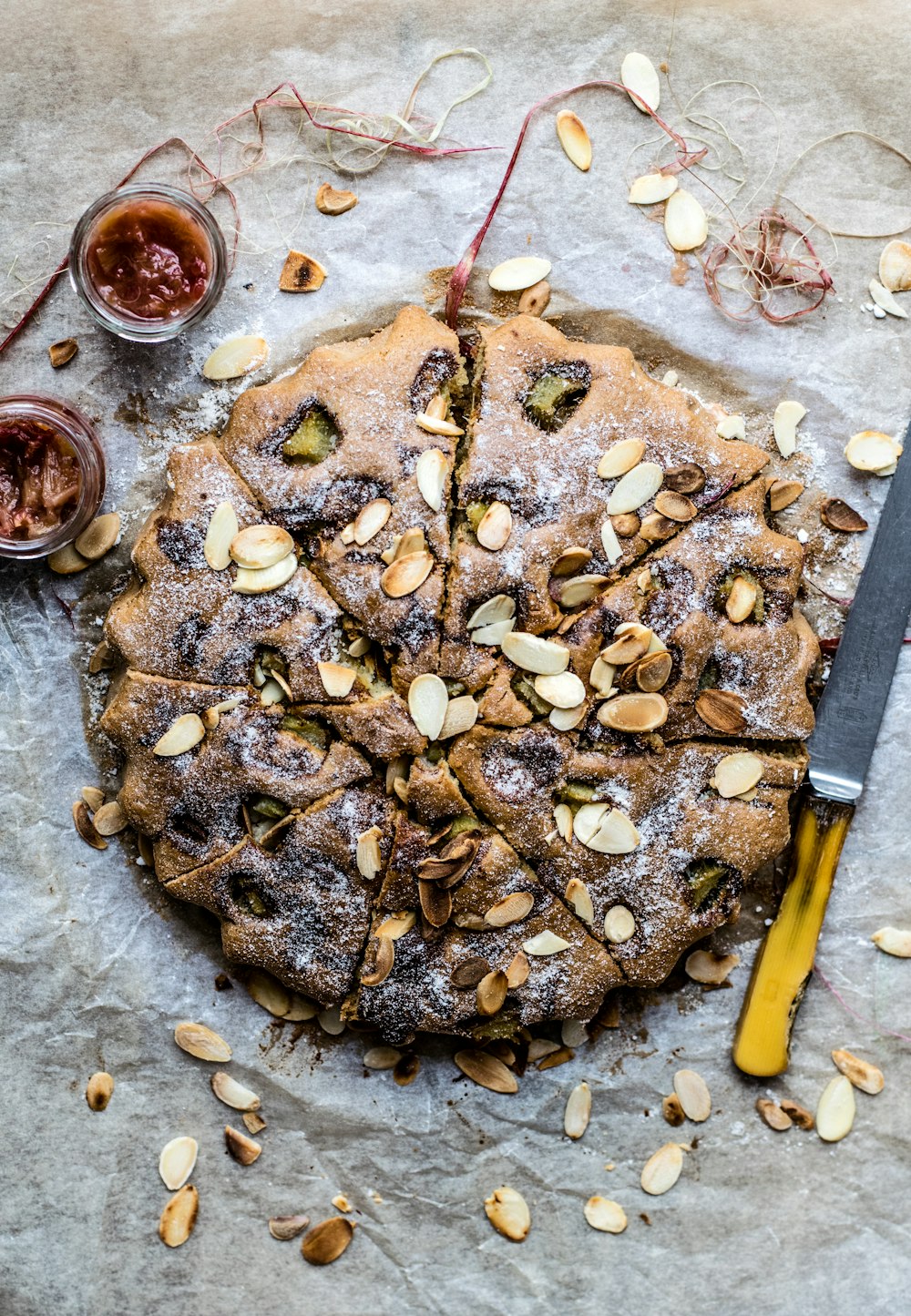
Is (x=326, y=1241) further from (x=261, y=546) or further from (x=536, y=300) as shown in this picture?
(x=536, y=300)

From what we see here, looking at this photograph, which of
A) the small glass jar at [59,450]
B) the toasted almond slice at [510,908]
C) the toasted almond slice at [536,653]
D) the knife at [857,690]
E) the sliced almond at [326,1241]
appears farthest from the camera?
the sliced almond at [326,1241]

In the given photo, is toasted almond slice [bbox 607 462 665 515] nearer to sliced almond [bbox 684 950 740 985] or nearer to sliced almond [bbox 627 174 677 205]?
sliced almond [bbox 627 174 677 205]

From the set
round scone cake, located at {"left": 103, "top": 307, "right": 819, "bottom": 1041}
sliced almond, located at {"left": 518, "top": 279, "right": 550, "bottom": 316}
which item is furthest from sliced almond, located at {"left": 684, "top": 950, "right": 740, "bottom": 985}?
sliced almond, located at {"left": 518, "top": 279, "right": 550, "bottom": 316}

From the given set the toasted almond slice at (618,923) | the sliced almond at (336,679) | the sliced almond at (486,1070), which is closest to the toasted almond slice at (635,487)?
the sliced almond at (336,679)

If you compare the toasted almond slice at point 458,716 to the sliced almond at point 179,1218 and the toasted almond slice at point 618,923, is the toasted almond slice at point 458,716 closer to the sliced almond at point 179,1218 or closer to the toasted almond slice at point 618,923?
the toasted almond slice at point 618,923

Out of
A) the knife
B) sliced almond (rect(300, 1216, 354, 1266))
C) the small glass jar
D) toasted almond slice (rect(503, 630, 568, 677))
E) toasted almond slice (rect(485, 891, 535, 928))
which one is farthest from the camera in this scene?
sliced almond (rect(300, 1216, 354, 1266))

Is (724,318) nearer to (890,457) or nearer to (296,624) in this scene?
(890,457)

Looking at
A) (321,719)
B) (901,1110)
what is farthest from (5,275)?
(901,1110)
